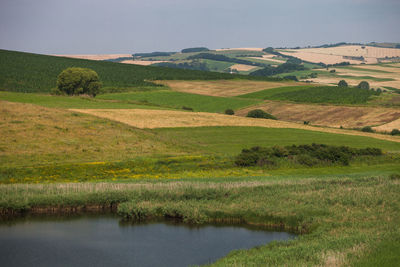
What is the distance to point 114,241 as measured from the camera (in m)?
23.9

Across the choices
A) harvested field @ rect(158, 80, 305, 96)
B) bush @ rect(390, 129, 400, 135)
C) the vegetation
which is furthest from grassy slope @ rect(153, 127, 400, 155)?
harvested field @ rect(158, 80, 305, 96)

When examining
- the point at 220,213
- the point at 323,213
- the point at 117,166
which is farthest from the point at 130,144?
the point at 323,213

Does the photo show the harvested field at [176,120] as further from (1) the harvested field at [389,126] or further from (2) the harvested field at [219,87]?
(2) the harvested field at [219,87]

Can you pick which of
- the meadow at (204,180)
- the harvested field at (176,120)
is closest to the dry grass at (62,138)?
the meadow at (204,180)

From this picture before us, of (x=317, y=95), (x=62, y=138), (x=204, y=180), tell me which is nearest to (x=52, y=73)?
(x=317, y=95)

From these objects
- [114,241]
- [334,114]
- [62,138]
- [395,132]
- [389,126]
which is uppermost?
[62,138]

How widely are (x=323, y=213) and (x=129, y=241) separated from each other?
1055cm

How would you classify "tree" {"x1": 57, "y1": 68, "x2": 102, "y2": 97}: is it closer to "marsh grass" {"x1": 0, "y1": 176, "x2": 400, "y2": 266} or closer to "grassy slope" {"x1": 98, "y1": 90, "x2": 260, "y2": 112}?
"grassy slope" {"x1": 98, "y1": 90, "x2": 260, "y2": 112}

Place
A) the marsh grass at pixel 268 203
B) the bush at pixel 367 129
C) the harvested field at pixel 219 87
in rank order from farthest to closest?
1. the harvested field at pixel 219 87
2. the bush at pixel 367 129
3. the marsh grass at pixel 268 203

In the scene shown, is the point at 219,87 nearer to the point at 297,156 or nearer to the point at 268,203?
the point at 297,156

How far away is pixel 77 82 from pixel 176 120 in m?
38.7

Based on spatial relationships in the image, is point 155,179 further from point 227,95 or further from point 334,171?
point 227,95

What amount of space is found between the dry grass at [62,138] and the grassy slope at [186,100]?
4044 cm

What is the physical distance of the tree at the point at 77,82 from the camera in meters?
97.6
